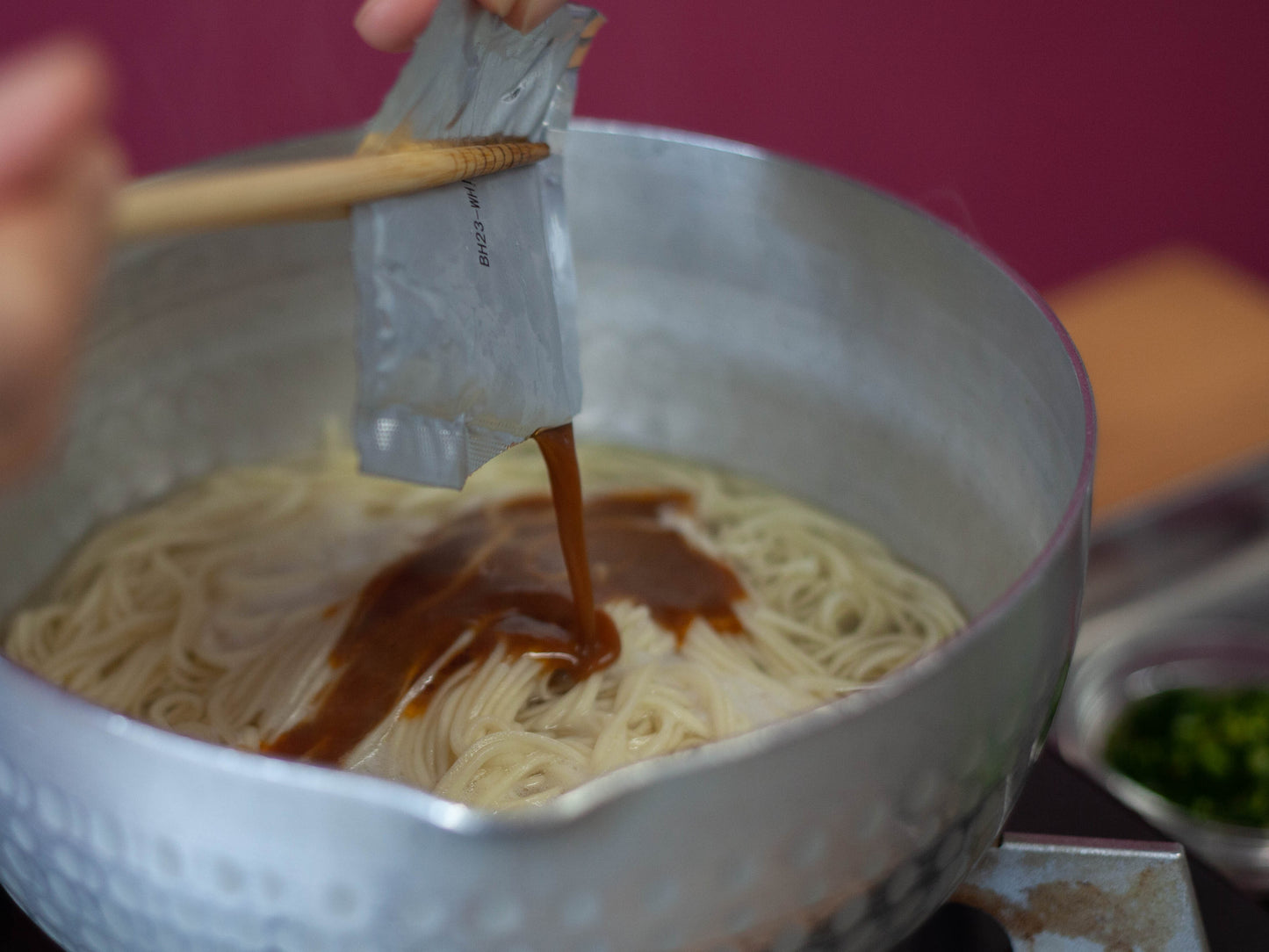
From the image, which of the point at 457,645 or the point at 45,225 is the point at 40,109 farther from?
the point at 457,645

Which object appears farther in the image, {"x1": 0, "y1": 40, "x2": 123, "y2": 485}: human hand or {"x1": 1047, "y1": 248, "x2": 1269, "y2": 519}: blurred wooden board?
{"x1": 1047, "y1": 248, "x2": 1269, "y2": 519}: blurred wooden board

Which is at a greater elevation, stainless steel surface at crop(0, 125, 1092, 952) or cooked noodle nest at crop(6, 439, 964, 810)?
stainless steel surface at crop(0, 125, 1092, 952)

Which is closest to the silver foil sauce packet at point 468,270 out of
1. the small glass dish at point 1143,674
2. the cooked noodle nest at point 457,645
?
the cooked noodle nest at point 457,645

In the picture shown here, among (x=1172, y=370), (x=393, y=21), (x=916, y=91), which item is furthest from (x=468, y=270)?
(x=916, y=91)

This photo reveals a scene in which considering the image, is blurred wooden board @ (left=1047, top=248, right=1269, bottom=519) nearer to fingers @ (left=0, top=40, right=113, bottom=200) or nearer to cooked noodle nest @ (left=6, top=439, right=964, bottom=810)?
cooked noodle nest @ (left=6, top=439, right=964, bottom=810)

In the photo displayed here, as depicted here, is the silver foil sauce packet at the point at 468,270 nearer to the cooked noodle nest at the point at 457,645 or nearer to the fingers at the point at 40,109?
the cooked noodle nest at the point at 457,645

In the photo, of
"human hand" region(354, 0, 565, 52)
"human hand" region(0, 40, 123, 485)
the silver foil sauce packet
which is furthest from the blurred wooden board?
"human hand" region(0, 40, 123, 485)
